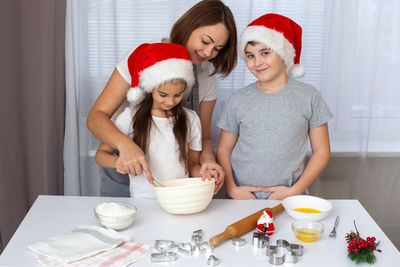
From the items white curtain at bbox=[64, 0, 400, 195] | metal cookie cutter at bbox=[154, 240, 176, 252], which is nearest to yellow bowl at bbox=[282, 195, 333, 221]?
metal cookie cutter at bbox=[154, 240, 176, 252]

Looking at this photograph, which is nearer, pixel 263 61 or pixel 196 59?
pixel 263 61

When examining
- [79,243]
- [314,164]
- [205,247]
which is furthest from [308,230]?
[79,243]

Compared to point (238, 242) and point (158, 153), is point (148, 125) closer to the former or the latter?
point (158, 153)

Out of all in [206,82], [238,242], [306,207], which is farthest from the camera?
[206,82]

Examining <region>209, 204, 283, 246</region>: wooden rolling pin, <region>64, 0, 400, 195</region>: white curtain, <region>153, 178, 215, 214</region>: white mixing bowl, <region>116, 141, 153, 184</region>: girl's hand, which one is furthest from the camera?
<region>64, 0, 400, 195</region>: white curtain

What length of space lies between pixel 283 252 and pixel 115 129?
73 centimetres

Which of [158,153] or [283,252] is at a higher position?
[158,153]

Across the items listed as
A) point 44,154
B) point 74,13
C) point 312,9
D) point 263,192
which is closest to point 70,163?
Answer: point 44,154

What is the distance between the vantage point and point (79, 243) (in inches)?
46.4

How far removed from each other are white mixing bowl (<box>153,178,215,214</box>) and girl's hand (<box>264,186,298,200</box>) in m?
0.40

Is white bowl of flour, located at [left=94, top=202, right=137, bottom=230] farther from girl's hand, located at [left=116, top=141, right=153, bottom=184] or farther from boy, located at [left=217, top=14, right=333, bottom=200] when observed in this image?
boy, located at [left=217, top=14, right=333, bottom=200]

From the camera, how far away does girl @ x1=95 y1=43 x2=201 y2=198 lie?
1576 mm

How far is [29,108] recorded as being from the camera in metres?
2.26

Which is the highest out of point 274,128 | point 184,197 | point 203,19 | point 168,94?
point 203,19
